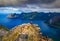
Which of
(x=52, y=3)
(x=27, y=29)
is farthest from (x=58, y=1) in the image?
(x=27, y=29)

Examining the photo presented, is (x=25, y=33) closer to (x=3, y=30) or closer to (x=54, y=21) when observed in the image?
(x=3, y=30)

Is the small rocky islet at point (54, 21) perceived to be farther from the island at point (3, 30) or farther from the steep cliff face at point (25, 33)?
the island at point (3, 30)

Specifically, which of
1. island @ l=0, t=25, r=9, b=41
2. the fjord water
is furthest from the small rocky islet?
island @ l=0, t=25, r=9, b=41

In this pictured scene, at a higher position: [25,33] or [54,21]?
[54,21]

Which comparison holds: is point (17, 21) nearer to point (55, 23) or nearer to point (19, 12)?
point (19, 12)

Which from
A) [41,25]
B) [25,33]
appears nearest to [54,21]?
[41,25]
